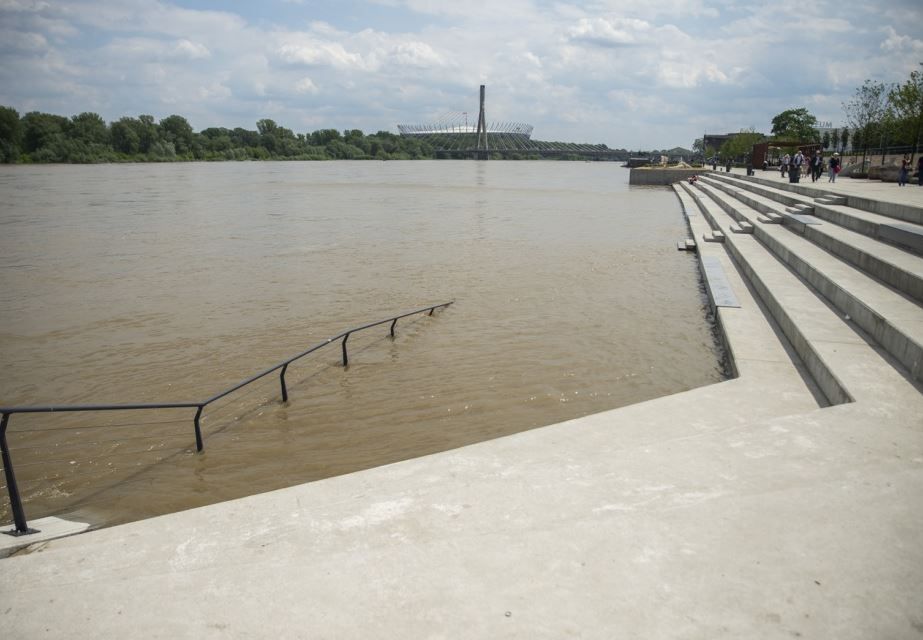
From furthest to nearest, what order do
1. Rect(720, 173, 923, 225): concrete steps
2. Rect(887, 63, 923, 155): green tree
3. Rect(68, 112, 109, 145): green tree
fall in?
Rect(68, 112, 109, 145): green tree < Rect(887, 63, 923, 155): green tree < Rect(720, 173, 923, 225): concrete steps

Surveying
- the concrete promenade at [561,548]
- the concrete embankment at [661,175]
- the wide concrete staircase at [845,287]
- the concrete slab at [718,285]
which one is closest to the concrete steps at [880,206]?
the wide concrete staircase at [845,287]

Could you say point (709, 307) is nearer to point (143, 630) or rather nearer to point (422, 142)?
point (143, 630)

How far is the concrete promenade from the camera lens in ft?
7.33

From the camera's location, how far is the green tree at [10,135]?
302ft

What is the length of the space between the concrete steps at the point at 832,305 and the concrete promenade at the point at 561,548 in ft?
1.60

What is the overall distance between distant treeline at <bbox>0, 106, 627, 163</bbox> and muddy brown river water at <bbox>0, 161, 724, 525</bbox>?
324ft

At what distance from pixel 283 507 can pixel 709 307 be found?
323 inches

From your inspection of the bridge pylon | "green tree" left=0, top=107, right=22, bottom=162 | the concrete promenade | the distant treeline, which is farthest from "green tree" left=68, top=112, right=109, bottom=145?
the concrete promenade

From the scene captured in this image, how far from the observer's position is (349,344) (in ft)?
27.8

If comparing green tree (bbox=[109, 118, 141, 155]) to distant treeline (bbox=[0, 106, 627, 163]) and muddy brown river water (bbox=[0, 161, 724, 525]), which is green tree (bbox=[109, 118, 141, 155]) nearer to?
distant treeline (bbox=[0, 106, 627, 163])

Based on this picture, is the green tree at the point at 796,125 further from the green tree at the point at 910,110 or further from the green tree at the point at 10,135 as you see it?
the green tree at the point at 10,135

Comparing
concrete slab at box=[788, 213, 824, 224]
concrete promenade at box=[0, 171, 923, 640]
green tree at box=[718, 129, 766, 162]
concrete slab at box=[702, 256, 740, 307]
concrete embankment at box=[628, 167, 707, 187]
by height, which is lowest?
concrete promenade at box=[0, 171, 923, 640]

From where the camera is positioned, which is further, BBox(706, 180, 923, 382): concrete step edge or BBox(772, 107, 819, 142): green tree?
BBox(772, 107, 819, 142): green tree

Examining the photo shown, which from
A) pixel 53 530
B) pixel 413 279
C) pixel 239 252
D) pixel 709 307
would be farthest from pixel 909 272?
pixel 239 252
